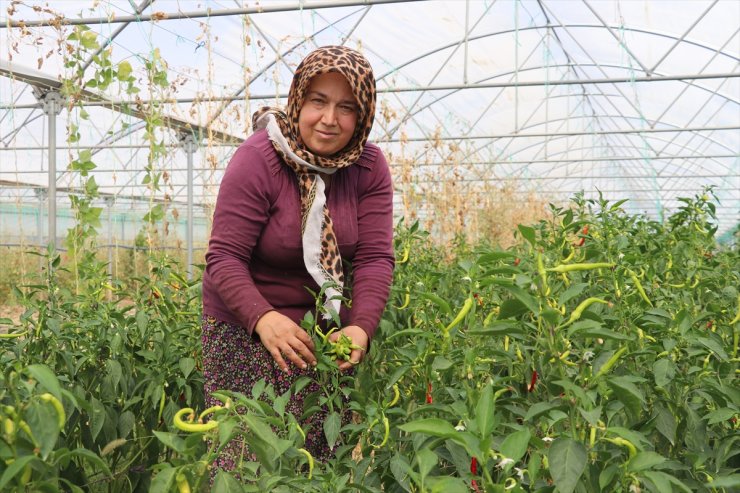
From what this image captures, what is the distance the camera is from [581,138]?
17.8 m

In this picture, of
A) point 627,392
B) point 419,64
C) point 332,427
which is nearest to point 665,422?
point 627,392

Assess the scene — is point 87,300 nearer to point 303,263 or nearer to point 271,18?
point 303,263

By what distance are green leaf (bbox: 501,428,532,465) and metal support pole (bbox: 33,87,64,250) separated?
4.62 m

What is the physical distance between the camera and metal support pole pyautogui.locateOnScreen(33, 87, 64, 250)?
16.5 feet

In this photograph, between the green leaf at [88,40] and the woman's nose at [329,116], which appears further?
the green leaf at [88,40]

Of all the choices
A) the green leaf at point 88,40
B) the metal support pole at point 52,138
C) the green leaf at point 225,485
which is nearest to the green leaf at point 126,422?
the green leaf at point 225,485

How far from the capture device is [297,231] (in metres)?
1.93

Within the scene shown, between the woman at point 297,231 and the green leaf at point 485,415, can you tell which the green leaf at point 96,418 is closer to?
the woman at point 297,231

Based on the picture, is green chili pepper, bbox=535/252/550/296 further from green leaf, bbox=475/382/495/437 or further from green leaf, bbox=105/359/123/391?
green leaf, bbox=105/359/123/391

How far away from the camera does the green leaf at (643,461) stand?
970 mm

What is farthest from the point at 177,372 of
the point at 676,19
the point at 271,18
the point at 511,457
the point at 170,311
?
the point at 676,19

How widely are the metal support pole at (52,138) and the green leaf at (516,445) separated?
15.2 feet

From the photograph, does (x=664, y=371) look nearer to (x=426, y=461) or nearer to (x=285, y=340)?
(x=426, y=461)

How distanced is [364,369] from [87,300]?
2.92ft
